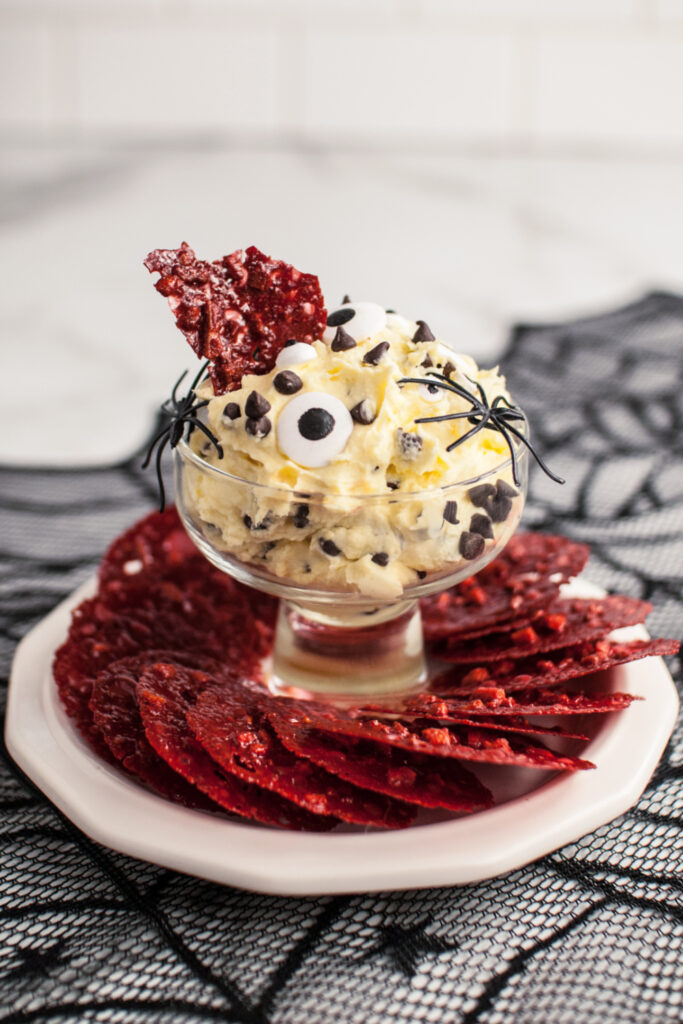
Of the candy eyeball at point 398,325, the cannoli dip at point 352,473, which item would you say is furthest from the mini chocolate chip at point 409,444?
the candy eyeball at point 398,325

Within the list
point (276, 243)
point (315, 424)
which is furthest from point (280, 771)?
point (276, 243)

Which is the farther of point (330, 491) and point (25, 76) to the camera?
point (25, 76)

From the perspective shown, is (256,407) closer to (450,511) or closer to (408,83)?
(450,511)

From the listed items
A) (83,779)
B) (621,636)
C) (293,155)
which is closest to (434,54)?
(293,155)

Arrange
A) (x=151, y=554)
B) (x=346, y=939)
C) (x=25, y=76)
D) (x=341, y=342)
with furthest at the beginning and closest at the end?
(x=25, y=76) < (x=151, y=554) < (x=341, y=342) < (x=346, y=939)

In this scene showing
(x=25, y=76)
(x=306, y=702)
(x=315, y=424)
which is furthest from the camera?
(x=25, y=76)
